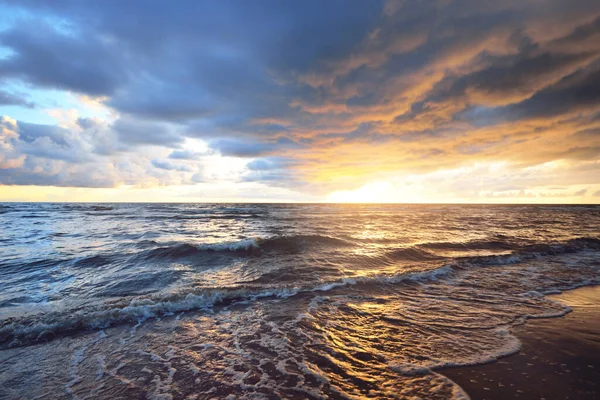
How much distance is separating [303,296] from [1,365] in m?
6.52

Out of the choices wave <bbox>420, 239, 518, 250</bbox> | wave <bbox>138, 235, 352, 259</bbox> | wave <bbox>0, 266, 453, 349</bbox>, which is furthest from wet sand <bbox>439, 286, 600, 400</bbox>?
wave <bbox>420, 239, 518, 250</bbox>

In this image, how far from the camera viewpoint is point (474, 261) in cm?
1355

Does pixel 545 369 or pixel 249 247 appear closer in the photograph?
pixel 545 369

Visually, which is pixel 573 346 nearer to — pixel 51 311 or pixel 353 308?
pixel 353 308

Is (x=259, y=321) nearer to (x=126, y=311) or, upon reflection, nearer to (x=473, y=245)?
(x=126, y=311)

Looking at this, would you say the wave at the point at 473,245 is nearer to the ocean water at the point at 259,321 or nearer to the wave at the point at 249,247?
the ocean water at the point at 259,321

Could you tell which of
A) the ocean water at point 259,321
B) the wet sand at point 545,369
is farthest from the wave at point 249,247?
the wet sand at point 545,369

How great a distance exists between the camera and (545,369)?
14.2ft

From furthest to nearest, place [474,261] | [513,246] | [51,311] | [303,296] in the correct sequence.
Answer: [513,246] → [474,261] → [303,296] → [51,311]

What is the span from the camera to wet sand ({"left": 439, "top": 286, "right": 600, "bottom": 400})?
3.81m

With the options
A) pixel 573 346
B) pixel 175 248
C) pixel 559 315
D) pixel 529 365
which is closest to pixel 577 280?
pixel 559 315

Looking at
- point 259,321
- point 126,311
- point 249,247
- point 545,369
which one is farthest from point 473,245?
point 126,311

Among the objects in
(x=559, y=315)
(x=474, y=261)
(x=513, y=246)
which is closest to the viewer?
(x=559, y=315)

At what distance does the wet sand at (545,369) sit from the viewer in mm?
3807
